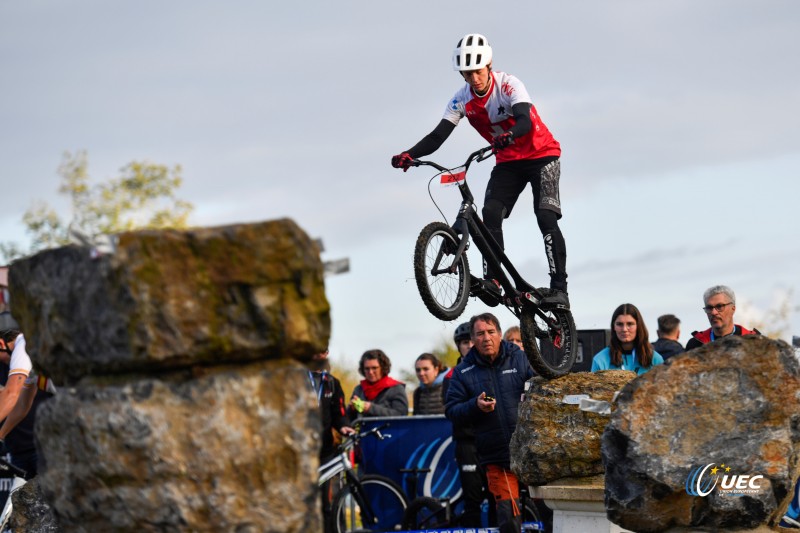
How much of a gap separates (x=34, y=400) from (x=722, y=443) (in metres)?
5.40

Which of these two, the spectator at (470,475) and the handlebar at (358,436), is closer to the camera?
the spectator at (470,475)

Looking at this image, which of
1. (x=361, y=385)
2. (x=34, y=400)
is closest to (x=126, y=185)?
(x=361, y=385)

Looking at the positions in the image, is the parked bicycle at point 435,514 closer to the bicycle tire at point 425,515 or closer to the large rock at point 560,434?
the bicycle tire at point 425,515

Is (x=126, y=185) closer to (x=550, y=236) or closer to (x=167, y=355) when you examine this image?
(x=550, y=236)

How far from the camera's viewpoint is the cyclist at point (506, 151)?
28.2 ft

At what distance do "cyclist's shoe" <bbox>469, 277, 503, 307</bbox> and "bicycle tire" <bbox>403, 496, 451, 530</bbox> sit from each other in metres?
2.30

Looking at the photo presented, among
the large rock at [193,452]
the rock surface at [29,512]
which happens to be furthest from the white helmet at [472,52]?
the large rock at [193,452]

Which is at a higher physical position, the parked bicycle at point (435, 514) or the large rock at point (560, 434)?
the large rock at point (560, 434)

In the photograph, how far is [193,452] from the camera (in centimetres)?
368

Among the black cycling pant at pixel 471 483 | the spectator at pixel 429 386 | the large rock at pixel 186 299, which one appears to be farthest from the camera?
the spectator at pixel 429 386

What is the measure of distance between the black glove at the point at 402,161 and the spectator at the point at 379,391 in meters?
3.56

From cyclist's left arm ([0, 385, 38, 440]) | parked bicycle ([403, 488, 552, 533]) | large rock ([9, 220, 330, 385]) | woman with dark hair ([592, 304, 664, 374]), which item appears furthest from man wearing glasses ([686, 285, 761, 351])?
large rock ([9, 220, 330, 385])

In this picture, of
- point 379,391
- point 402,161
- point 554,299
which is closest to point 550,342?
point 554,299

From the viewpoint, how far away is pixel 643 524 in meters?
6.60
